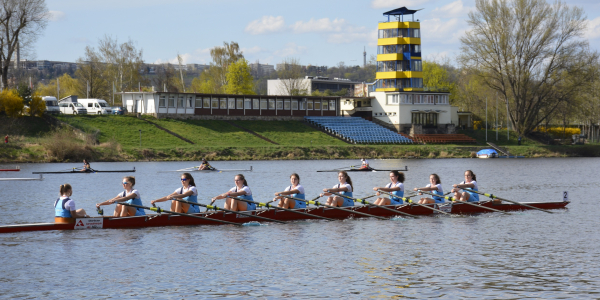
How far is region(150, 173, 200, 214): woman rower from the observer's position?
2133 centimetres

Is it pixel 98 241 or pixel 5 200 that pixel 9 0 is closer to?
pixel 5 200

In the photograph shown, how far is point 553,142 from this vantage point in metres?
86.6

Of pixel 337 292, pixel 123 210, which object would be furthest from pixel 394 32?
pixel 337 292

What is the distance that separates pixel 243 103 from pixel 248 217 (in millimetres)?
66843

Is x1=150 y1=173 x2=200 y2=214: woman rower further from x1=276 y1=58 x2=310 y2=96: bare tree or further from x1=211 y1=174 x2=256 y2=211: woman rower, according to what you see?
x1=276 y1=58 x2=310 y2=96: bare tree

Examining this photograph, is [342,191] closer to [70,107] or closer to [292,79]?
[70,107]

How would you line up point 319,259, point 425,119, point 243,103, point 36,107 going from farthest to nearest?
point 425,119 < point 243,103 < point 36,107 < point 319,259

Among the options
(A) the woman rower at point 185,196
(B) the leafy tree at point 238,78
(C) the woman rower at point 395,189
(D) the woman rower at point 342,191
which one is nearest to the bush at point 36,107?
(B) the leafy tree at point 238,78

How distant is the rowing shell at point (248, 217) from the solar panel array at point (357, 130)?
174 ft

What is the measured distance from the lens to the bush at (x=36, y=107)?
7194cm

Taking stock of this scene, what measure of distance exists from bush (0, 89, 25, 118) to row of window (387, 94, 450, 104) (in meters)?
48.8

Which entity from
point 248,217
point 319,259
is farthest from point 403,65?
point 319,259

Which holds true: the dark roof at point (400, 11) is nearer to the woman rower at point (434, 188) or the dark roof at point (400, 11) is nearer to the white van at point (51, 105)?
the white van at point (51, 105)

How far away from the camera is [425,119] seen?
92.0 metres
